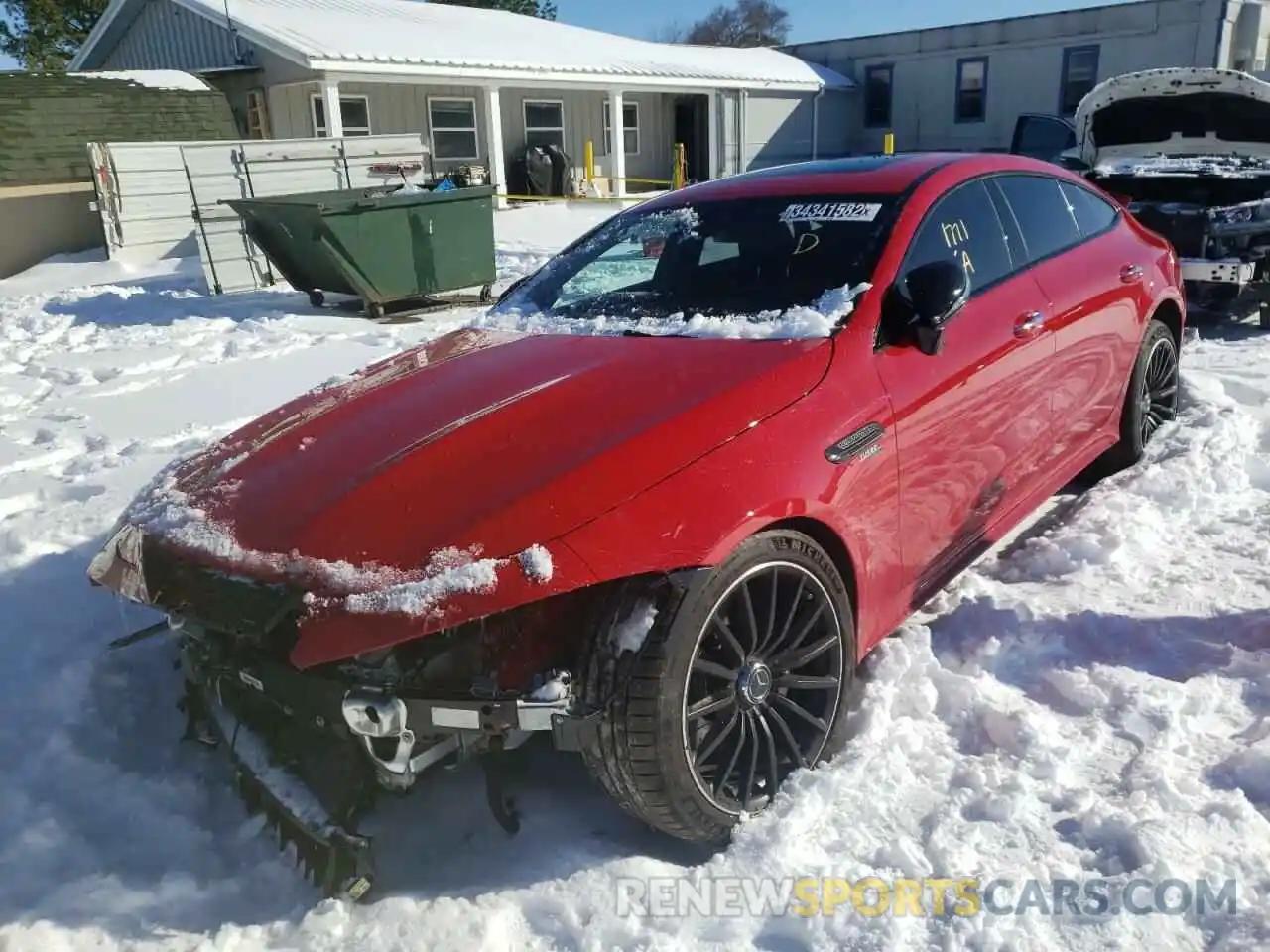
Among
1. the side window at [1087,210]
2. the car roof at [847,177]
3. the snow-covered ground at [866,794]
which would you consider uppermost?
the car roof at [847,177]

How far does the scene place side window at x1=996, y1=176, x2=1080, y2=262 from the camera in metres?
3.94

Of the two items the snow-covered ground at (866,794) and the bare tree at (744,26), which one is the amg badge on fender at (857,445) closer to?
the snow-covered ground at (866,794)

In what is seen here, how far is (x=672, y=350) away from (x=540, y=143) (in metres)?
19.6

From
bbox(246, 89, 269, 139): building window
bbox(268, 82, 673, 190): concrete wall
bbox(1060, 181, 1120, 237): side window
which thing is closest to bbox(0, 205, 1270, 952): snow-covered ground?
bbox(1060, 181, 1120, 237): side window

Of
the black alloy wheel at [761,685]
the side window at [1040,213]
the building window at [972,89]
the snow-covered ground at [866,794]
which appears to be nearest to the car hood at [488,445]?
the black alloy wheel at [761,685]

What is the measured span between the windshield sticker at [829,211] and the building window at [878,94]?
25253 millimetres

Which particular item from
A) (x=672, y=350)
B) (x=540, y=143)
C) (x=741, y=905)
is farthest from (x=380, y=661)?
(x=540, y=143)

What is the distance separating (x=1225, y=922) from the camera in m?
2.22

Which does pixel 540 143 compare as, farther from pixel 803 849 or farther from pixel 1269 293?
pixel 803 849

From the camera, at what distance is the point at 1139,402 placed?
15.3ft

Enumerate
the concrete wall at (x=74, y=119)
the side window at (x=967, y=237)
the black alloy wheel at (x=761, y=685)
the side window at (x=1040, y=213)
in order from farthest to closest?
the concrete wall at (x=74, y=119) → the side window at (x=1040, y=213) → the side window at (x=967, y=237) → the black alloy wheel at (x=761, y=685)

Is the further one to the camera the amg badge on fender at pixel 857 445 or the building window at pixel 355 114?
the building window at pixel 355 114

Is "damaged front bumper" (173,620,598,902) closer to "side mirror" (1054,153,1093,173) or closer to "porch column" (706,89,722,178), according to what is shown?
"side mirror" (1054,153,1093,173)

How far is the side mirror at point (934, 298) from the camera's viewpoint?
2.95 metres
